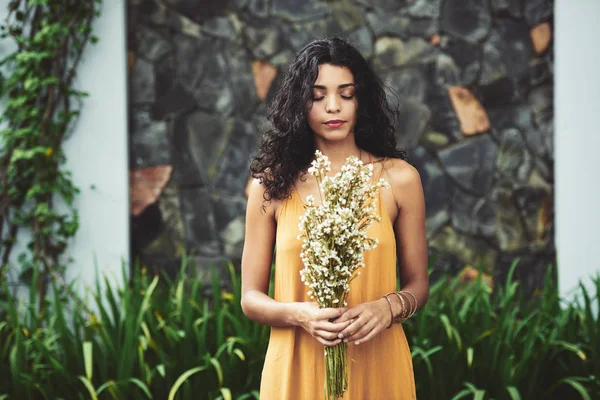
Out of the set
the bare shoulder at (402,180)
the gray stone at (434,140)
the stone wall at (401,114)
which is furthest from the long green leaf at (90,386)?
the gray stone at (434,140)

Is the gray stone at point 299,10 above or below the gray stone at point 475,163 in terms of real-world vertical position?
above

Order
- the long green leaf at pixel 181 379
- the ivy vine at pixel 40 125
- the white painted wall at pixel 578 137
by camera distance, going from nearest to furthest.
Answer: the long green leaf at pixel 181 379, the white painted wall at pixel 578 137, the ivy vine at pixel 40 125

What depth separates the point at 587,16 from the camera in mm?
3928

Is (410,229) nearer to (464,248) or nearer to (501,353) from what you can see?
(501,353)

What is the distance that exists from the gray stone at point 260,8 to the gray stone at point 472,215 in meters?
1.69

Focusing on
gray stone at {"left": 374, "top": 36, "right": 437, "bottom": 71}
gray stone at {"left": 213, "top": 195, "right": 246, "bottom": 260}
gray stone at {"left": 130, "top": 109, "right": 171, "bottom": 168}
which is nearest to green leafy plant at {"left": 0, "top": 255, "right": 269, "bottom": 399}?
gray stone at {"left": 213, "top": 195, "right": 246, "bottom": 260}

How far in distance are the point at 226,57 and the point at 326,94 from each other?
2.80 m

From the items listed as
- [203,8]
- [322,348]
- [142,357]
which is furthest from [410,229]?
[203,8]

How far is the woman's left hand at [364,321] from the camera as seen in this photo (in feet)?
4.94

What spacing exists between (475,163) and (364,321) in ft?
9.53

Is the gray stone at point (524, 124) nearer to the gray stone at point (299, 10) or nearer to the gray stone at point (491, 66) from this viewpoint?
the gray stone at point (491, 66)

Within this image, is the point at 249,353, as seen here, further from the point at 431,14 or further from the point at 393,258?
the point at 431,14

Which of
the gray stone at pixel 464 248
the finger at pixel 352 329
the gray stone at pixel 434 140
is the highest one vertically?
the gray stone at pixel 434 140

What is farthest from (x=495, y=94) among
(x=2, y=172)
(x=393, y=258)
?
(x=2, y=172)
